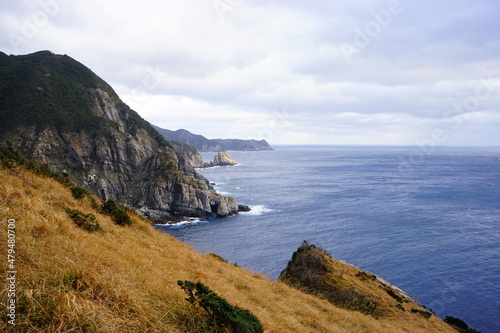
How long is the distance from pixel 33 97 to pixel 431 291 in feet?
368

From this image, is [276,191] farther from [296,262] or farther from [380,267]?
[296,262]

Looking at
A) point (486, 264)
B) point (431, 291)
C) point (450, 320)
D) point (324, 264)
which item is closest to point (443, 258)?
point (486, 264)

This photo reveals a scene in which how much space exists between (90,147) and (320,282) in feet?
289

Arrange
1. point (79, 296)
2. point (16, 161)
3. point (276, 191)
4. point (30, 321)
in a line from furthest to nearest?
1. point (276, 191)
2. point (16, 161)
3. point (79, 296)
4. point (30, 321)

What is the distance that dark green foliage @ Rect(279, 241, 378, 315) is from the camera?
624 inches

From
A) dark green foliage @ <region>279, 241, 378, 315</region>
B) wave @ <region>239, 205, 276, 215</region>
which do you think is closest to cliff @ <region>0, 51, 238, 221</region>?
wave @ <region>239, 205, 276, 215</region>

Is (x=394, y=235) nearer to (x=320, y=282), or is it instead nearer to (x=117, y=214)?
(x=320, y=282)

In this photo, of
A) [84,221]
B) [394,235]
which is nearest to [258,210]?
[394,235]

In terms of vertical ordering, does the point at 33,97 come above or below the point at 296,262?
above

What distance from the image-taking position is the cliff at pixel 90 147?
75.9m

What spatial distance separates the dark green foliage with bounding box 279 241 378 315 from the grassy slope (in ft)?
15.0

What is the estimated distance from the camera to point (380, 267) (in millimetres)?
45750

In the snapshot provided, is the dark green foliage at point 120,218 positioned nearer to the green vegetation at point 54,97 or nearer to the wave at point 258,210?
the wave at point 258,210

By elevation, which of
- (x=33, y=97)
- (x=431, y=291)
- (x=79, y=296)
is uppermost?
(x=33, y=97)
